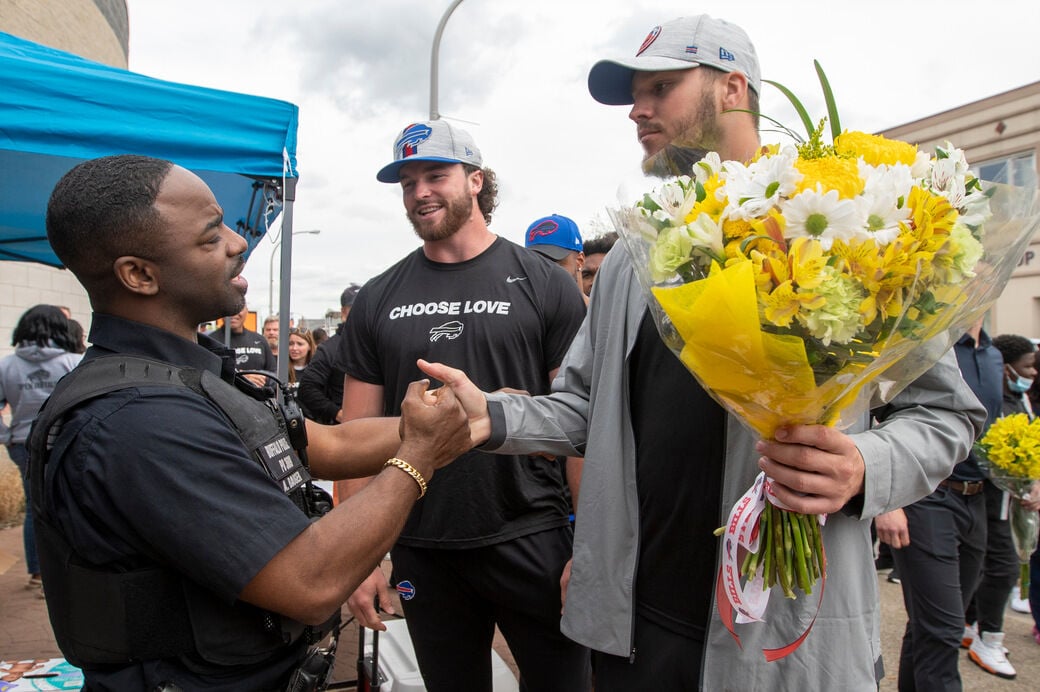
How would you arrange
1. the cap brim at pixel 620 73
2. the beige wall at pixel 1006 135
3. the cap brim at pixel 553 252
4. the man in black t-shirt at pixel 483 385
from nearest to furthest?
1. the cap brim at pixel 620 73
2. the man in black t-shirt at pixel 483 385
3. the cap brim at pixel 553 252
4. the beige wall at pixel 1006 135

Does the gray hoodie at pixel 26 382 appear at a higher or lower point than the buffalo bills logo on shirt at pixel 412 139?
lower

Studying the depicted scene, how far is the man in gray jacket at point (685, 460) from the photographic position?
1.51 meters

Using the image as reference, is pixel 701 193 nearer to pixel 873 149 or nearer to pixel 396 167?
pixel 873 149

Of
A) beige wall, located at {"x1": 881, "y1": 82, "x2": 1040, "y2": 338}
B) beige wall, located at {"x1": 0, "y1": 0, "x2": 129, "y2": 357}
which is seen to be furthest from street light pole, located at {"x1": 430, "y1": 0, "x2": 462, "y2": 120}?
beige wall, located at {"x1": 881, "y1": 82, "x2": 1040, "y2": 338}

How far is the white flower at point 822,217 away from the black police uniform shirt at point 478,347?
1.63 metres

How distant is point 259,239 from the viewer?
5.70 m

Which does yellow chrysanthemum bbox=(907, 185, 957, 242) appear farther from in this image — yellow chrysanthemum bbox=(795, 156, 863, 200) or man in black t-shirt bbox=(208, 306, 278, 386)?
man in black t-shirt bbox=(208, 306, 278, 386)

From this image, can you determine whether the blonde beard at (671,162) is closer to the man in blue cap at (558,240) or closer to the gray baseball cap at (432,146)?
the gray baseball cap at (432,146)

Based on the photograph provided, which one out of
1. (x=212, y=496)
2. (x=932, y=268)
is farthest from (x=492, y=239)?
(x=932, y=268)

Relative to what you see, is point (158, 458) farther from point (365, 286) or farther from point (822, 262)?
point (365, 286)

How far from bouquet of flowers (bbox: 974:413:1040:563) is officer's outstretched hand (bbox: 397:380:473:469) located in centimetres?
360

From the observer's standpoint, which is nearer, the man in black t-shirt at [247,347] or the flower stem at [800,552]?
the flower stem at [800,552]

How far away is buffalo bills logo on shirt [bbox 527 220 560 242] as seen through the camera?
4.67 metres

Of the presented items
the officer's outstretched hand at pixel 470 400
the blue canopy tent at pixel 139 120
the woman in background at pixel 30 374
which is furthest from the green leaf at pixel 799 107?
the woman in background at pixel 30 374
